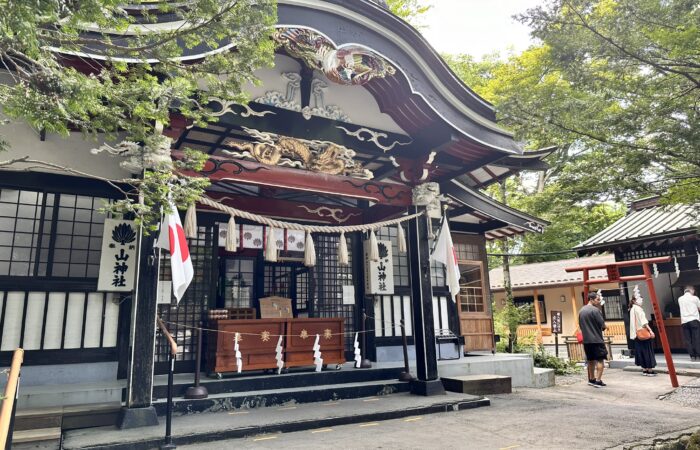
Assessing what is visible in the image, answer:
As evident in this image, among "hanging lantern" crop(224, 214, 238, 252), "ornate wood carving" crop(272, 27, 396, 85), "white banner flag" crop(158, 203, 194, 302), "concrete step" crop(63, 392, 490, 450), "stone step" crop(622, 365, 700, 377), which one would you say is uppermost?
"ornate wood carving" crop(272, 27, 396, 85)

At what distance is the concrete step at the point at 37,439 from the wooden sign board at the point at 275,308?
389 centimetres

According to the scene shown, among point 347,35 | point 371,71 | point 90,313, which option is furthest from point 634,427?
point 90,313

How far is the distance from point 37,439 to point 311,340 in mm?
4324

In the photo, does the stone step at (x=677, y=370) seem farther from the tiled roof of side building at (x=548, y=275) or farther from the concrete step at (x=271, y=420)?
the tiled roof of side building at (x=548, y=275)

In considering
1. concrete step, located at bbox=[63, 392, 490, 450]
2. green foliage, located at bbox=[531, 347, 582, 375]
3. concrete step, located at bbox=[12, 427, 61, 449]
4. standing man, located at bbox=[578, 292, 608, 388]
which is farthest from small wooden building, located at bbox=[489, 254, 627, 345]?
concrete step, located at bbox=[12, 427, 61, 449]

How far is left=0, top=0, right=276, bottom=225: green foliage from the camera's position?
3352 millimetres

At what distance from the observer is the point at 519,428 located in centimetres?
564

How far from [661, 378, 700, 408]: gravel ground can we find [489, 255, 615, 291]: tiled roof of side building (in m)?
12.5

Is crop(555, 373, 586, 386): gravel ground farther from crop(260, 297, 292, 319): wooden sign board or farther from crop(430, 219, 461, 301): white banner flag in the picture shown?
crop(260, 297, 292, 319): wooden sign board

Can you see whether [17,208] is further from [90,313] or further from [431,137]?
[431,137]

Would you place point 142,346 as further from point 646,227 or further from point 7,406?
point 646,227

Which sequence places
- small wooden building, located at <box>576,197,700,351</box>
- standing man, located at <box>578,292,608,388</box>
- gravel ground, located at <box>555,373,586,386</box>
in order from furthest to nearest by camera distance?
small wooden building, located at <box>576,197,700,351</box>
gravel ground, located at <box>555,373,586,386</box>
standing man, located at <box>578,292,608,388</box>

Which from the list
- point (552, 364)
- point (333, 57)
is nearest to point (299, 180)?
point (333, 57)

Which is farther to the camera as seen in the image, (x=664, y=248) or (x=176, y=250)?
(x=664, y=248)
